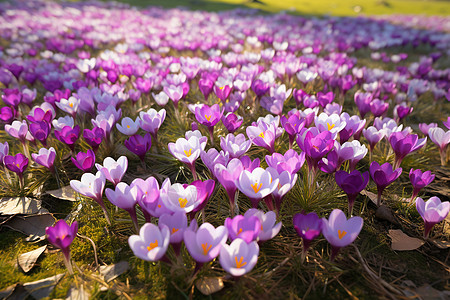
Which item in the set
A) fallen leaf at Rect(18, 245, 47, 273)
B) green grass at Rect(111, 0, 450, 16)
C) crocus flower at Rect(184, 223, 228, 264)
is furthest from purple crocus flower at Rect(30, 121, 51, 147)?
green grass at Rect(111, 0, 450, 16)

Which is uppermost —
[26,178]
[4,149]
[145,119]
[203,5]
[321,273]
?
[203,5]

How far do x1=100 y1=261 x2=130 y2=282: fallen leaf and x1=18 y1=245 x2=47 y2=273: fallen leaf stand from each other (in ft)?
1.18

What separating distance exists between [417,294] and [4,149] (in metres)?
2.39

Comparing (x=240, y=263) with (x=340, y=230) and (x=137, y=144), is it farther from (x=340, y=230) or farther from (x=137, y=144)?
(x=137, y=144)

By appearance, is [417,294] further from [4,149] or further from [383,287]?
[4,149]

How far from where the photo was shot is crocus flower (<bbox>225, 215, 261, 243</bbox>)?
125cm

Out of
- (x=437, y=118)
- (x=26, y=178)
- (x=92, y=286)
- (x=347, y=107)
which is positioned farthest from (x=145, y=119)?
(x=437, y=118)

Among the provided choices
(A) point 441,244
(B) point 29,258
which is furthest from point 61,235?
(A) point 441,244

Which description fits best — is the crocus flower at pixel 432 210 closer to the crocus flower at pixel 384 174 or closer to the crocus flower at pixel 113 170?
the crocus flower at pixel 384 174

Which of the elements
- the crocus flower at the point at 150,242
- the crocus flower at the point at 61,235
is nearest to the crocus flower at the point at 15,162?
the crocus flower at the point at 61,235

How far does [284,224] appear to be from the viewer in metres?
1.76

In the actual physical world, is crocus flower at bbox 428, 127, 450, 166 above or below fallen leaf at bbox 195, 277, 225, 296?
above

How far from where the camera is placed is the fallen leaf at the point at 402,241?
1633 mm

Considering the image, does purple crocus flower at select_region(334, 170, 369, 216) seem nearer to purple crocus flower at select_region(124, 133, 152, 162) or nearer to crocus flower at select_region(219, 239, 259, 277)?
crocus flower at select_region(219, 239, 259, 277)
